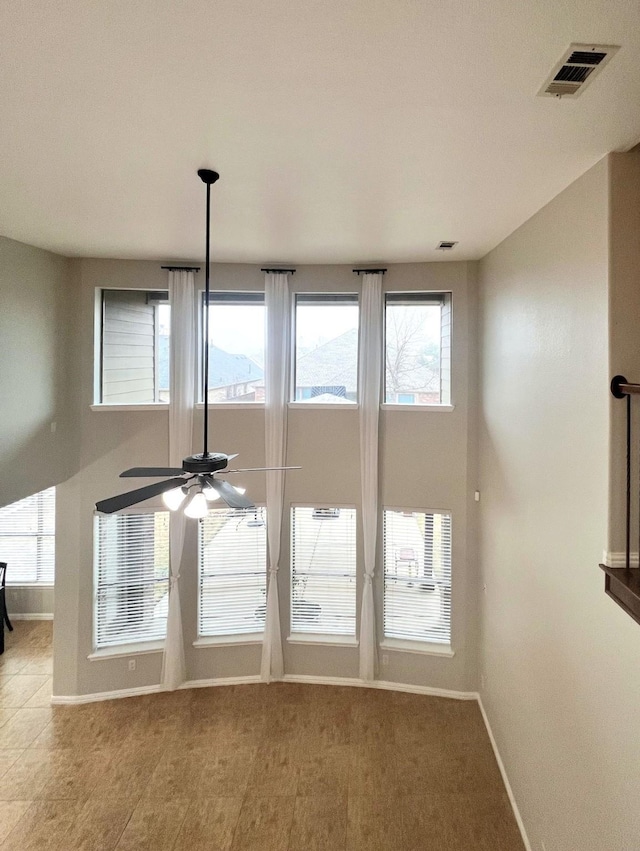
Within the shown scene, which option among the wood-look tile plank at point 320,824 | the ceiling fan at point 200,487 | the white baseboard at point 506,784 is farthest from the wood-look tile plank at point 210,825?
the ceiling fan at point 200,487

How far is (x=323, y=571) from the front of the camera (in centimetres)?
582

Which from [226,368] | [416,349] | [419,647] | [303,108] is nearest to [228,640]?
[419,647]

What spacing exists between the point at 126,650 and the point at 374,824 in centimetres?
339

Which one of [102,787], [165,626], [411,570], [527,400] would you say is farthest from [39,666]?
[527,400]

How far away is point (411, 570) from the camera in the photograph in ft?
18.7

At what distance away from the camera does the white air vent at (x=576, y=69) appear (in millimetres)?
1789

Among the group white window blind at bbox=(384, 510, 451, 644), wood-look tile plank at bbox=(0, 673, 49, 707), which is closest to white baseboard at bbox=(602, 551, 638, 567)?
white window blind at bbox=(384, 510, 451, 644)

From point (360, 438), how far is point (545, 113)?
382 centimetres

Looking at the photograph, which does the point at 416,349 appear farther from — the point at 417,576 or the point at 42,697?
the point at 42,697

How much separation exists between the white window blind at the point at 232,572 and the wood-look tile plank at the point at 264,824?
1.95m

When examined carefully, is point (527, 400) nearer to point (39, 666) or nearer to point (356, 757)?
point (356, 757)

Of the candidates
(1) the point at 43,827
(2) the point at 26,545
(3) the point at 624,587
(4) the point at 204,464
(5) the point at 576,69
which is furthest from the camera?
(2) the point at 26,545

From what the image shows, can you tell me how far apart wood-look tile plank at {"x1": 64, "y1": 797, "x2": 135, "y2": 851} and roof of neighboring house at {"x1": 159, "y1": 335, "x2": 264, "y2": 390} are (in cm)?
428

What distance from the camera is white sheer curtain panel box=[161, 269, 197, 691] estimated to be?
217 inches
